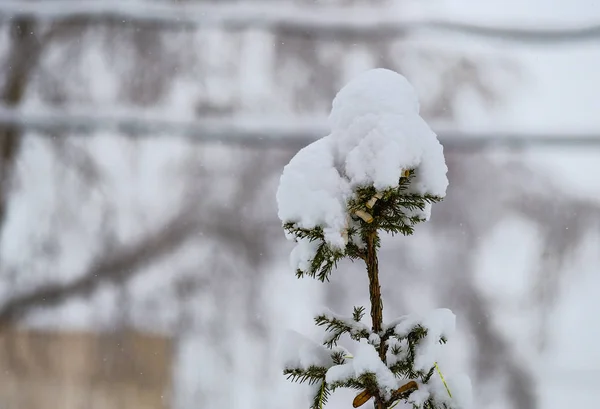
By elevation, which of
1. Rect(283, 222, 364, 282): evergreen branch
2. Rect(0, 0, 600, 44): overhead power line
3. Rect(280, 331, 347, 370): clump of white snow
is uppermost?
Rect(0, 0, 600, 44): overhead power line

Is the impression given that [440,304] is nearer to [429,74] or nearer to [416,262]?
[416,262]

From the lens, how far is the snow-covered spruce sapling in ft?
2.22

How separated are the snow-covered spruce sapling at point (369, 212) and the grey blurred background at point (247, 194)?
78cm

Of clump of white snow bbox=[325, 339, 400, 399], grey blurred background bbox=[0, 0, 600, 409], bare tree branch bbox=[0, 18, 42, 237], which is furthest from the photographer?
bare tree branch bbox=[0, 18, 42, 237]

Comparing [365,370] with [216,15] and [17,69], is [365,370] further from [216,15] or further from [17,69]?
[17,69]

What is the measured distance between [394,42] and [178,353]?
3.47ft

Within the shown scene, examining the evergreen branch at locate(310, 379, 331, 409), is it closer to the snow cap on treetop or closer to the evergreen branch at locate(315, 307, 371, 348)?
the evergreen branch at locate(315, 307, 371, 348)

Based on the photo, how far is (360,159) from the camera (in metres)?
0.68

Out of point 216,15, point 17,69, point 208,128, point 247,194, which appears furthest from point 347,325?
point 17,69

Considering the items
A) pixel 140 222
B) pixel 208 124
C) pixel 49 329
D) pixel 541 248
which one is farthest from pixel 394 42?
pixel 49 329

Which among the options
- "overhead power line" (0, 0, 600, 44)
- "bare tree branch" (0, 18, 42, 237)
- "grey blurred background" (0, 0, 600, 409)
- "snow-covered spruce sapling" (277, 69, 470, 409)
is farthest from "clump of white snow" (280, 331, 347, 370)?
"bare tree branch" (0, 18, 42, 237)

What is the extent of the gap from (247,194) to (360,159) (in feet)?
3.22

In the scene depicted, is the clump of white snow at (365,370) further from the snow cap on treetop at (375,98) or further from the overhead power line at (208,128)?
the overhead power line at (208,128)

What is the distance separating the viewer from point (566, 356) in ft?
4.93
